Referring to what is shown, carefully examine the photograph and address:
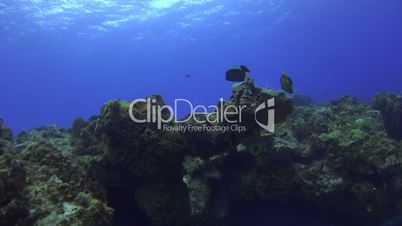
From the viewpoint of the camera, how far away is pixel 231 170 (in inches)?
392

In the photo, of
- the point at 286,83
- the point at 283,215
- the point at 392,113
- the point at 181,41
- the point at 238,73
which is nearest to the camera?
the point at 286,83

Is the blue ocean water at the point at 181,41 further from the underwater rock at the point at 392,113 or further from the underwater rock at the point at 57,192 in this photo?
the underwater rock at the point at 57,192

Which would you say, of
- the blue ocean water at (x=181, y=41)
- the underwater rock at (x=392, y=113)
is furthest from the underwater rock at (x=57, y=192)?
the underwater rock at (x=392, y=113)

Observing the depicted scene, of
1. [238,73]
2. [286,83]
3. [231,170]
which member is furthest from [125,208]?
[286,83]

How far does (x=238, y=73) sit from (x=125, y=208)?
4.39 m

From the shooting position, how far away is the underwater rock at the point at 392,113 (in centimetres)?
1419

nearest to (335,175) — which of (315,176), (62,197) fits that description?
(315,176)

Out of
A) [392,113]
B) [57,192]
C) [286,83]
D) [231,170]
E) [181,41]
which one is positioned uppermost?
[181,41]

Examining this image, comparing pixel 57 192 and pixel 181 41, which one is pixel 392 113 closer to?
pixel 57 192

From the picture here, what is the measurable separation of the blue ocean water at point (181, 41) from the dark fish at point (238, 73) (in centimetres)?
454

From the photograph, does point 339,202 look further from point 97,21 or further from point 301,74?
point 301,74

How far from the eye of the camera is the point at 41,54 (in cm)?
5156

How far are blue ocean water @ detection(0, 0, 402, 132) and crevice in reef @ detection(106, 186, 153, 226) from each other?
21.7ft

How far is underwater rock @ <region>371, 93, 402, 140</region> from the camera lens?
46.5ft
